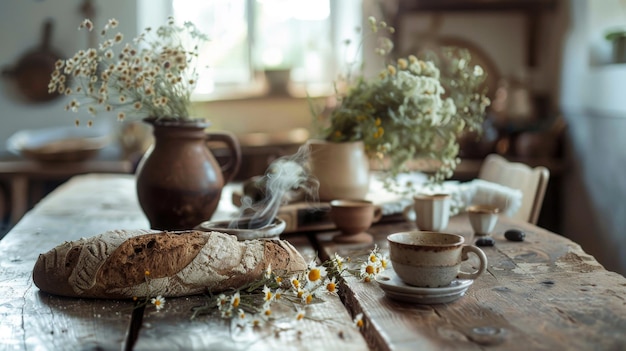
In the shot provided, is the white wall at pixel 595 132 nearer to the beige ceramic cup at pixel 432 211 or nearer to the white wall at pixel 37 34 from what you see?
the beige ceramic cup at pixel 432 211

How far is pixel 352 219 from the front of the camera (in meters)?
1.80

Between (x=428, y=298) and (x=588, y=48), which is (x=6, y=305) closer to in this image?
(x=428, y=298)

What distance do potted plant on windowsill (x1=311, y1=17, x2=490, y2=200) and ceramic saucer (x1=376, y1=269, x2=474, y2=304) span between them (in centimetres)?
81

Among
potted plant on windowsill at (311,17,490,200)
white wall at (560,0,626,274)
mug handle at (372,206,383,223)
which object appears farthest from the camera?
white wall at (560,0,626,274)

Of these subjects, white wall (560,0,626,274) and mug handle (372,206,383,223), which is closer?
mug handle (372,206,383,223)

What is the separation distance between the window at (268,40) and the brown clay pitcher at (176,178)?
116 inches

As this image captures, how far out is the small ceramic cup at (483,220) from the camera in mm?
1819

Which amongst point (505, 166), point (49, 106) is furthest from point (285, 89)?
point (505, 166)

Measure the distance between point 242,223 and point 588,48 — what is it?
105 inches

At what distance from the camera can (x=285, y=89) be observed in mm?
4820

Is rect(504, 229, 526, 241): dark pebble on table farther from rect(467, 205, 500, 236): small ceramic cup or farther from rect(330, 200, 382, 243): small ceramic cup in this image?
rect(330, 200, 382, 243): small ceramic cup

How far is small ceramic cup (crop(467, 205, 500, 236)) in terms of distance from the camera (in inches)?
71.6

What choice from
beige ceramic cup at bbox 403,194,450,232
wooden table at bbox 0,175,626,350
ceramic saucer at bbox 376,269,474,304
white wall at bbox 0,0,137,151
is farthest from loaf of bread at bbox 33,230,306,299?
white wall at bbox 0,0,137,151

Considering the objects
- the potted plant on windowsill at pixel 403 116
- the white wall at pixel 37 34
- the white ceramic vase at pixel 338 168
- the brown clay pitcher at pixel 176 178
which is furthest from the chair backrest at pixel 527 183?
the white wall at pixel 37 34
